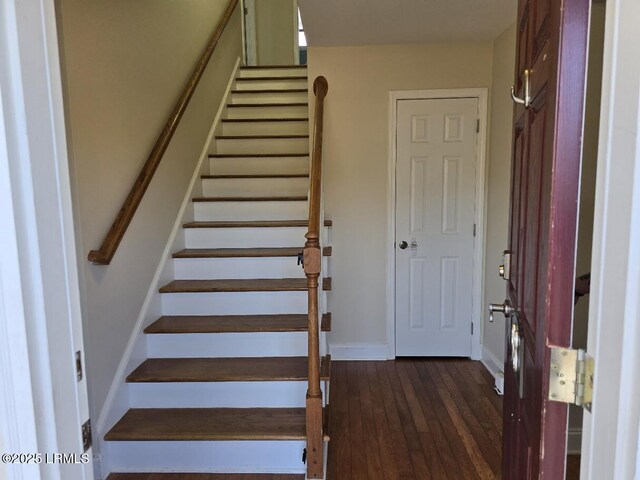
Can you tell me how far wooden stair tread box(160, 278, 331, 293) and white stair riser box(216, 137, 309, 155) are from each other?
Result: 1.42 meters

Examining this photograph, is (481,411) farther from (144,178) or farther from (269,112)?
(269,112)

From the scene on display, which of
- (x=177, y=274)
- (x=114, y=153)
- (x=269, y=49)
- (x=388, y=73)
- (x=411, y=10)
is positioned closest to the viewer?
(x=114, y=153)

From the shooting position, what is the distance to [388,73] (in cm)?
313

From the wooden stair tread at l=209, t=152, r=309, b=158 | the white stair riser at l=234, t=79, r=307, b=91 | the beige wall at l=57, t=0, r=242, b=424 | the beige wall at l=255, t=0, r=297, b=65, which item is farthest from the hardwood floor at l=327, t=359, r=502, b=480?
the beige wall at l=255, t=0, r=297, b=65

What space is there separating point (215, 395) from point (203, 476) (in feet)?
1.20

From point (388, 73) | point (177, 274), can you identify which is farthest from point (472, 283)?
point (177, 274)

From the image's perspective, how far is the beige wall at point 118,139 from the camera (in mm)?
1770

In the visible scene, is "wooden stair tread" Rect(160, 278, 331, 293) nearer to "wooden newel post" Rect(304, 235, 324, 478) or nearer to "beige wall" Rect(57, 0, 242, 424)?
"beige wall" Rect(57, 0, 242, 424)

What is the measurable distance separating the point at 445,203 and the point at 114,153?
7.65ft

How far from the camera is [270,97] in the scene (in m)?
4.27

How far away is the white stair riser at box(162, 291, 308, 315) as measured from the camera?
2.49m

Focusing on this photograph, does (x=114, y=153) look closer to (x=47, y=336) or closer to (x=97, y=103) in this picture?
(x=97, y=103)

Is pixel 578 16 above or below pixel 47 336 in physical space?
above

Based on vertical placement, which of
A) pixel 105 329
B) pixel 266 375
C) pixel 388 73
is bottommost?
pixel 266 375
